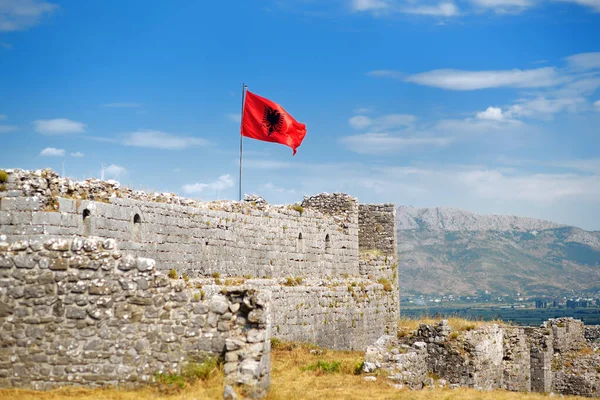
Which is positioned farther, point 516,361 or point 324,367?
point 516,361

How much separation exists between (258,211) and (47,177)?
10.3 metres

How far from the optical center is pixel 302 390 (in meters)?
14.7

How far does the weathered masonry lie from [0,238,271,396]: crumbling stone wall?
0.13 m

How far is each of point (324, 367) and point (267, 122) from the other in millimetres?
12398

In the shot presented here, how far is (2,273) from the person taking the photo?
11.7 metres

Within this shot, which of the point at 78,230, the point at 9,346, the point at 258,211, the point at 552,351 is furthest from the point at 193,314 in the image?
the point at 552,351

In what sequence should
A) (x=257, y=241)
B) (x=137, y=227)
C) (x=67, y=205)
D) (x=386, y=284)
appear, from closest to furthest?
(x=67, y=205), (x=137, y=227), (x=257, y=241), (x=386, y=284)


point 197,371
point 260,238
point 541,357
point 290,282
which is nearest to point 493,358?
point 290,282

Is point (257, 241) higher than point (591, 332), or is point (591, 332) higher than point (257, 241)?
Answer: point (257, 241)

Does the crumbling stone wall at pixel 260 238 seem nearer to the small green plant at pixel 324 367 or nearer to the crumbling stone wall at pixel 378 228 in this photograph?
the crumbling stone wall at pixel 378 228

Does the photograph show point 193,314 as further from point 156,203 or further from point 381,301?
point 381,301

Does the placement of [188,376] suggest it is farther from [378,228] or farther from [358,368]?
[378,228]

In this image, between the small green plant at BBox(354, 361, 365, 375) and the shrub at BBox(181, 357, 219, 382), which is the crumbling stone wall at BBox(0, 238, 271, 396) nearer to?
the shrub at BBox(181, 357, 219, 382)

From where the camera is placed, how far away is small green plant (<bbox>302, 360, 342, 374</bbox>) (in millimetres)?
17484
